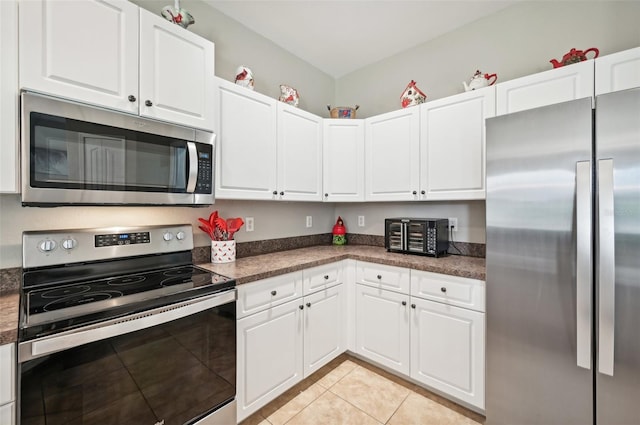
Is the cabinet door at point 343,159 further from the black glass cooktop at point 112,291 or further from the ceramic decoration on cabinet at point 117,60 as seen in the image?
the black glass cooktop at point 112,291

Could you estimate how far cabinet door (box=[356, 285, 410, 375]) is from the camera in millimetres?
2006

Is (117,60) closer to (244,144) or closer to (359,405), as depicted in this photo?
(244,144)

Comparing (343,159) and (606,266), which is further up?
(343,159)

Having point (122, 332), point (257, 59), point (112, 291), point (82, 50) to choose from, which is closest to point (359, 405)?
point (122, 332)

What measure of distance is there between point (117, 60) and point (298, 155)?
4.20 ft

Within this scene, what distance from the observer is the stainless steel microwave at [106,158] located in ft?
3.69

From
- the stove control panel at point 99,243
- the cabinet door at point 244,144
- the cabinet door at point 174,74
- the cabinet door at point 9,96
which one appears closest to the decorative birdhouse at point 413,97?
the cabinet door at point 244,144

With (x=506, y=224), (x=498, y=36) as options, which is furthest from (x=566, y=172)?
(x=498, y=36)

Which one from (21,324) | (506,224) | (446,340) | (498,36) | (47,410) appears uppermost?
(498,36)

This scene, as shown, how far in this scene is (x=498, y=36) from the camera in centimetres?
216

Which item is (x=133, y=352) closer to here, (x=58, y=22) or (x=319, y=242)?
(x=58, y=22)

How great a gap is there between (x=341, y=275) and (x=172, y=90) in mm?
1694

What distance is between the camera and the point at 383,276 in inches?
82.8

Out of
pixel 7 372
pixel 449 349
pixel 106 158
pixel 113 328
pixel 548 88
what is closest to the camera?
pixel 7 372
